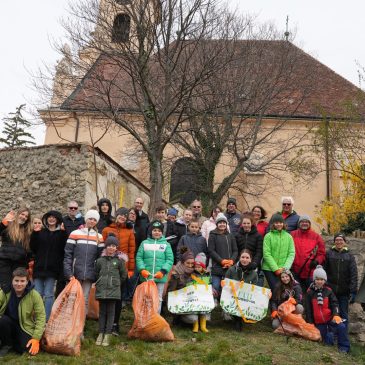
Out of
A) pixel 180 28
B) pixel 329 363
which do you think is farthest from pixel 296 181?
pixel 329 363

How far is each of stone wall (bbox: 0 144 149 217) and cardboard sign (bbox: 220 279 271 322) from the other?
442 centimetres

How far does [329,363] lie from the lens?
18.9ft

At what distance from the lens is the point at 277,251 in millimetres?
7117

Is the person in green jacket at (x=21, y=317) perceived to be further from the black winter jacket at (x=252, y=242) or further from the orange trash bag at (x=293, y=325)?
the orange trash bag at (x=293, y=325)

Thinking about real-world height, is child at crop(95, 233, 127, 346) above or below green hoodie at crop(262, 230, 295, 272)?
below

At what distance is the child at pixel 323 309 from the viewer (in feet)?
21.6

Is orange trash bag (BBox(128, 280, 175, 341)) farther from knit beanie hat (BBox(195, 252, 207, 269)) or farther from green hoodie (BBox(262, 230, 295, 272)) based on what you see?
green hoodie (BBox(262, 230, 295, 272))

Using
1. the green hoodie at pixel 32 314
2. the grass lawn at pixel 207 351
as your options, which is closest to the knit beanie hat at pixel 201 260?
the grass lawn at pixel 207 351

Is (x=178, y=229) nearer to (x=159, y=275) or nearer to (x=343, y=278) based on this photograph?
(x=159, y=275)

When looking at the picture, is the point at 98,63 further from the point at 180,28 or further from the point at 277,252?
the point at 277,252

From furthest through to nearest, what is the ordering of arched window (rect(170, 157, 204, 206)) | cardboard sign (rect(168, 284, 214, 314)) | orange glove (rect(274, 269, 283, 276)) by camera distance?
1. arched window (rect(170, 157, 204, 206))
2. orange glove (rect(274, 269, 283, 276))
3. cardboard sign (rect(168, 284, 214, 314))

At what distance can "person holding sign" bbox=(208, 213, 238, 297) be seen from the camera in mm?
7125

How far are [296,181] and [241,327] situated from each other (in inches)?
542

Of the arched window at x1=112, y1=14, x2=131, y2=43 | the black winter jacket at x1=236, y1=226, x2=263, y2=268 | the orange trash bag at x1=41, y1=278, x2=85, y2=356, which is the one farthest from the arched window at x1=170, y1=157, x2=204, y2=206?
the orange trash bag at x1=41, y1=278, x2=85, y2=356
